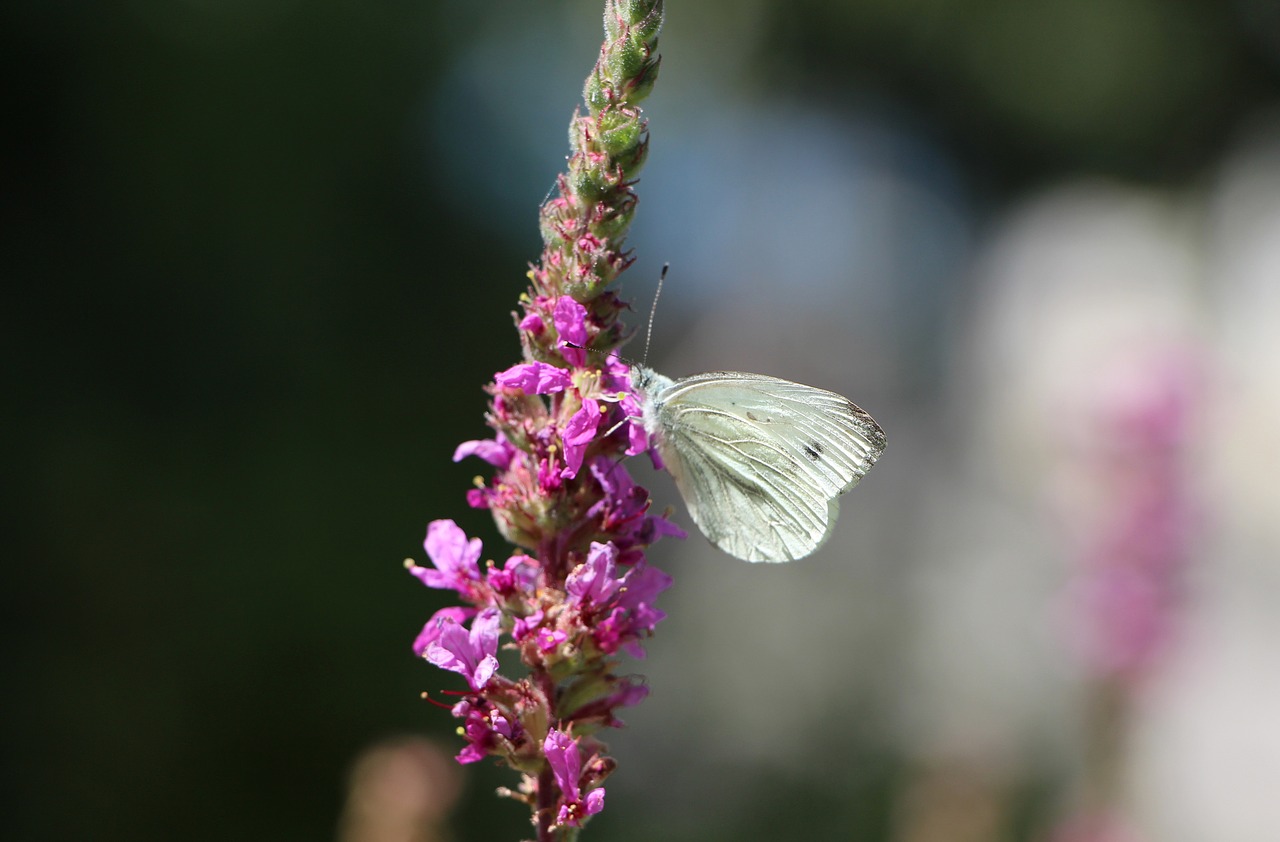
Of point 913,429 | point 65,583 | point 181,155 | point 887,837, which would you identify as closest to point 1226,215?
point 913,429

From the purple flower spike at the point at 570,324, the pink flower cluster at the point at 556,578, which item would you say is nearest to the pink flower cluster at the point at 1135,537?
the pink flower cluster at the point at 556,578

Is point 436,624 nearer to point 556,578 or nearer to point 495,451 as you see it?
point 556,578

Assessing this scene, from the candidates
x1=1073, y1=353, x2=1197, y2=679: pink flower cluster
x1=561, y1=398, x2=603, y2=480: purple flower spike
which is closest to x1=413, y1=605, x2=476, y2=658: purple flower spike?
x1=561, y1=398, x2=603, y2=480: purple flower spike

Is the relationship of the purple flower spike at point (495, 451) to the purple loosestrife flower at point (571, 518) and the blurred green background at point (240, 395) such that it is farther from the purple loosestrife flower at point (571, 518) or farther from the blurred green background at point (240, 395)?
the blurred green background at point (240, 395)

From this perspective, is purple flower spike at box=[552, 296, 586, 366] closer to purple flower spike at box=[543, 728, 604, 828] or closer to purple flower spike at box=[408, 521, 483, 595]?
purple flower spike at box=[408, 521, 483, 595]

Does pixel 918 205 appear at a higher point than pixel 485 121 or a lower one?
higher

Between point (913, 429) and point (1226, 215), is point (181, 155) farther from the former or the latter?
point (1226, 215)
